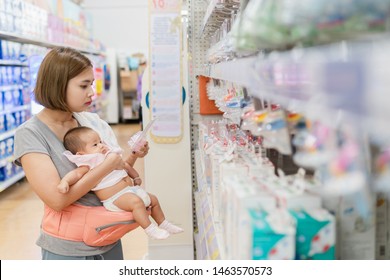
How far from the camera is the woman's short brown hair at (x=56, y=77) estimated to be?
1956mm

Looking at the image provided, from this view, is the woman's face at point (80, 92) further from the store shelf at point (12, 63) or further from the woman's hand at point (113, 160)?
the store shelf at point (12, 63)

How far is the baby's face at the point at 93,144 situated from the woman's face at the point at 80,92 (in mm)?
139

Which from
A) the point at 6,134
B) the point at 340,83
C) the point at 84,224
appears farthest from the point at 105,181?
the point at 6,134

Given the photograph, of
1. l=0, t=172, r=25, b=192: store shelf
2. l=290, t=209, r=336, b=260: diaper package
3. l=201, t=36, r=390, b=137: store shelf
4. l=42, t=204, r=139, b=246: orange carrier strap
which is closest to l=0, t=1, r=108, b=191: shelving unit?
l=0, t=172, r=25, b=192: store shelf

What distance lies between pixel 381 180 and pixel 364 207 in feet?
0.49

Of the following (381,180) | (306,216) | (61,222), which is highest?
(381,180)

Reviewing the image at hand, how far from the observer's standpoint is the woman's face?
1983 mm

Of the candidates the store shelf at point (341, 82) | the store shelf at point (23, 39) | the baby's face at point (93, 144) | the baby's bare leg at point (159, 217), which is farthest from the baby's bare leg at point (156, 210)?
the store shelf at point (23, 39)

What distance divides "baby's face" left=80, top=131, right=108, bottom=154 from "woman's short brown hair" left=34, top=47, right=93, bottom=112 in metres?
0.18

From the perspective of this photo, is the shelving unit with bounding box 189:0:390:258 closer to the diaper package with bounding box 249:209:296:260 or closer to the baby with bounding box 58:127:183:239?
the diaper package with bounding box 249:209:296:260

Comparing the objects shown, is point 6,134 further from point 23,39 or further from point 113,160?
point 113,160

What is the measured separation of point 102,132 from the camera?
7.63 ft
